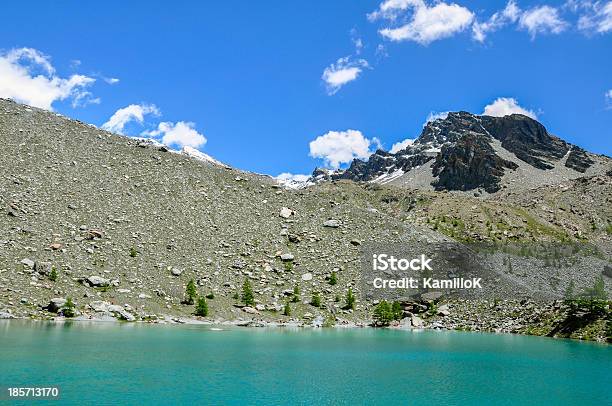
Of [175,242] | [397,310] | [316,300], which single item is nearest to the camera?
[316,300]

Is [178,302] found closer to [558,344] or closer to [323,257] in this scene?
[323,257]

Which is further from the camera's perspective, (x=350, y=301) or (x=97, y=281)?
(x=350, y=301)

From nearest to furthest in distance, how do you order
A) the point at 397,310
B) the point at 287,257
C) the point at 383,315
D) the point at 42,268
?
the point at 42,268 < the point at 383,315 < the point at 397,310 < the point at 287,257

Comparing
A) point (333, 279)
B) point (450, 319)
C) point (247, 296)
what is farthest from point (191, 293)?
point (450, 319)

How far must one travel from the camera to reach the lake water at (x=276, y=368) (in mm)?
37062

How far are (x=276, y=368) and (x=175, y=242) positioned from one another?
2356 inches

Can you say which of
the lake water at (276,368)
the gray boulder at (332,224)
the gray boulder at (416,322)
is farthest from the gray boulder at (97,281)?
the gray boulder at (416,322)

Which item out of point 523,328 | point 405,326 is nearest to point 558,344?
point 523,328

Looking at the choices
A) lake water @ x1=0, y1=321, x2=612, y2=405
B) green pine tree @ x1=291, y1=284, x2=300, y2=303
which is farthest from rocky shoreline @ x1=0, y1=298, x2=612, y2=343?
lake water @ x1=0, y1=321, x2=612, y2=405

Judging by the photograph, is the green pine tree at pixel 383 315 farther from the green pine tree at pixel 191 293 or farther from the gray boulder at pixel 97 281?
the gray boulder at pixel 97 281

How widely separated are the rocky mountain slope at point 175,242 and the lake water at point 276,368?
13.9 meters

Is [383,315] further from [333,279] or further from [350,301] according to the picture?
[333,279]

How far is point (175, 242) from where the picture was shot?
103 metres

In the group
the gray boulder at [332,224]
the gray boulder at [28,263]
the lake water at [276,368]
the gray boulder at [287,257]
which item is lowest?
the lake water at [276,368]
